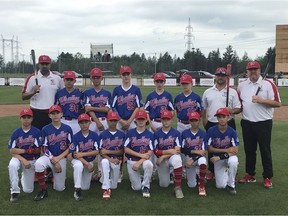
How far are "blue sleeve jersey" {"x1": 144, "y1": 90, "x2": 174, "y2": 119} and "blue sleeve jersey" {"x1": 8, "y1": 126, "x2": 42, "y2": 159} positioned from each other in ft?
6.55

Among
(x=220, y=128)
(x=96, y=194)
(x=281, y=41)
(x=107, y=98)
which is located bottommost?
(x=96, y=194)

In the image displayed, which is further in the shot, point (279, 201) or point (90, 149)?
point (90, 149)

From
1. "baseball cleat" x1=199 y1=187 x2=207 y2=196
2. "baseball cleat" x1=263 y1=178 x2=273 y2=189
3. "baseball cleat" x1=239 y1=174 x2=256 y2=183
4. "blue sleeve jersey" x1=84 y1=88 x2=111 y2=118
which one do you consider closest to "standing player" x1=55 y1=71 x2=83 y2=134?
"blue sleeve jersey" x1=84 y1=88 x2=111 y2=118

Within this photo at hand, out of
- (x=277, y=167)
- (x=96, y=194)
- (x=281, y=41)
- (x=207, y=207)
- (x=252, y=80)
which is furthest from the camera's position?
(x=281, y=41)

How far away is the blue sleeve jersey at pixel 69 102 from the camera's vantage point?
620 cm

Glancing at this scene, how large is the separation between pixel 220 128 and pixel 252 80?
100cm

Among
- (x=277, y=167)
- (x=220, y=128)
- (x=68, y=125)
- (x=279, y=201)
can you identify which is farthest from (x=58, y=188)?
(x=277, y=167)

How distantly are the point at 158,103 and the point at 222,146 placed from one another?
1329mm

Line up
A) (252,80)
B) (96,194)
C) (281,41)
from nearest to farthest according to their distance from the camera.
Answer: (96,194), (252,80), (281,41)

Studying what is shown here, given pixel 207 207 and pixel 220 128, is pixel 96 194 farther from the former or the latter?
pixel 220 128

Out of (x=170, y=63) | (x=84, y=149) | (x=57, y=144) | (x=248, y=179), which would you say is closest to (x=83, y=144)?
(x=84, y=149)

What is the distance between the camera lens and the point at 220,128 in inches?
232

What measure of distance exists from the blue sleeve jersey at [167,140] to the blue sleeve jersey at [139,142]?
0.12m

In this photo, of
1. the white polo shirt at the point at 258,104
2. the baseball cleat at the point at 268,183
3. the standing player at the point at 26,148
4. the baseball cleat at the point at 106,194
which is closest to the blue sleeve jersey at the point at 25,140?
the standing player at the point at 26,148
